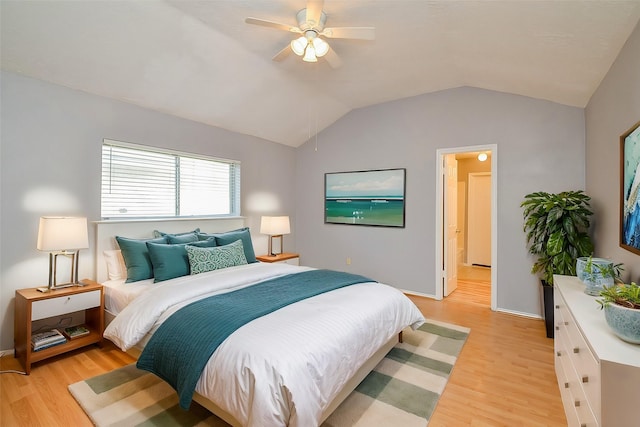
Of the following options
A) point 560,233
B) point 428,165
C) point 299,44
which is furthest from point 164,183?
point 560,233

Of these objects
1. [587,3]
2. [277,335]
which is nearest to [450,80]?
[587,3]

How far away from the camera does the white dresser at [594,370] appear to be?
119 centimetres

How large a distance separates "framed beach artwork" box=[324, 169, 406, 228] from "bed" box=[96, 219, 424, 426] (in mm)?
1995

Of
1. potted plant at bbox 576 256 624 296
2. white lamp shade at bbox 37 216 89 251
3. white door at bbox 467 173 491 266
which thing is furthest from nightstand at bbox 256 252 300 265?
white door at bbox 467 173 491 266

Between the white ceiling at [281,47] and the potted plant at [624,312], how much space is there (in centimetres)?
167

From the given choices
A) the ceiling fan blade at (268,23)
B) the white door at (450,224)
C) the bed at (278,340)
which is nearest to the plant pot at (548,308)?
the white door at (450,224)

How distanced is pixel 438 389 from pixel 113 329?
8.02 ft

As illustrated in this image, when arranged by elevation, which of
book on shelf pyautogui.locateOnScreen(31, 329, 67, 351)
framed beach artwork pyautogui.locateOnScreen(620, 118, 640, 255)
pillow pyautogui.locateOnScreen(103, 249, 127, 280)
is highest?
framed beach artwork pyautogui.locateOnScreen(620, 118, 640, 255)

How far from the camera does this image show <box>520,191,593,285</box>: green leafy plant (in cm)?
297

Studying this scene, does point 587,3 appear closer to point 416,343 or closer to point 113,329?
point 416,343

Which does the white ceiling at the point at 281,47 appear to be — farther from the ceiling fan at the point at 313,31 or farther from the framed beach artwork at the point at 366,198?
the framed beach artwork at the point at 366,198

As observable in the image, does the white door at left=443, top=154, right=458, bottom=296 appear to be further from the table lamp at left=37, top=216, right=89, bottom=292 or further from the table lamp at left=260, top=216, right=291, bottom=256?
the table lamp at left=37, top=216, right=89, bottom=292

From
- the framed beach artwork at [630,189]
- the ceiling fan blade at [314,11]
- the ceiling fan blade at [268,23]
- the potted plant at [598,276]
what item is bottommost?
the potted plant at [598,276]

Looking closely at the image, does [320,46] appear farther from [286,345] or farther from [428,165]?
[428,165]
